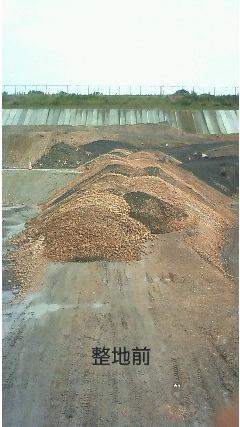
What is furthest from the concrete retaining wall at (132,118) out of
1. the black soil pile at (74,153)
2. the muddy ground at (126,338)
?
the muddy ground at (126,338)

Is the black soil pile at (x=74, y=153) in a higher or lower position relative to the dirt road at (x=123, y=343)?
higher

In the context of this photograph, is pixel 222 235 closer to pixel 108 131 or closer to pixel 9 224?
pixel 9 224

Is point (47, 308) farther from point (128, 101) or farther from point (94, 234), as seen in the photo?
point (128, 101)

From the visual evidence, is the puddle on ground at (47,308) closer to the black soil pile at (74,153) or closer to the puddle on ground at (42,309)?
the puddle on ground at (42,309)

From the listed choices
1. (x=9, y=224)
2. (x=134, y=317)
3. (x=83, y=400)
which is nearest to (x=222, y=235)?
(x=134, y=317)

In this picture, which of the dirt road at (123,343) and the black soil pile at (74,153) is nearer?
the dirt road at (123,343)

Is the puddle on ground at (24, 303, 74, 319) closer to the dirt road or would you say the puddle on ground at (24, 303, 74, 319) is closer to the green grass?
the dirt road

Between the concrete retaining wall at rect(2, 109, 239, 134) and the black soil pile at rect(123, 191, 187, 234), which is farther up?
the concrete retaining wall at rect(2, 109, 239, 134)

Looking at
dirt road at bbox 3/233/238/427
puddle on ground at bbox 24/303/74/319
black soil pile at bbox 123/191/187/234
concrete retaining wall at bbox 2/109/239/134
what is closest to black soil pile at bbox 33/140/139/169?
concrete retaining wall at bbox 2/109/239/134
